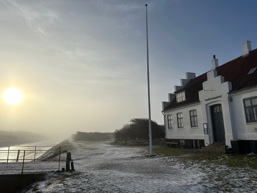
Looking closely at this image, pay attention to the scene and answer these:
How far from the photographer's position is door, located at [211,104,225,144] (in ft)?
70.0

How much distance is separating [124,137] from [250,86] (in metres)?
31.7

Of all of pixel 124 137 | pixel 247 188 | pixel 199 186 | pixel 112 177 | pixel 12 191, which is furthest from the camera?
pixel 124 137

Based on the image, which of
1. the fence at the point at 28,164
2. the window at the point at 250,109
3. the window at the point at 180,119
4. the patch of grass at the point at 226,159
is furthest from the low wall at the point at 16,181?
the window at the point at 180,119

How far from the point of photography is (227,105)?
19.8 m

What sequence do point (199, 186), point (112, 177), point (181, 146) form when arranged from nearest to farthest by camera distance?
point (199, 186)
point (112, 177)
point (181, 146)

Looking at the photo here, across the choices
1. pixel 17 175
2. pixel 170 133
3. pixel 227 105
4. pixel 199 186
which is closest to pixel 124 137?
pixel 170 133

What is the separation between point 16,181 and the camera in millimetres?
12531

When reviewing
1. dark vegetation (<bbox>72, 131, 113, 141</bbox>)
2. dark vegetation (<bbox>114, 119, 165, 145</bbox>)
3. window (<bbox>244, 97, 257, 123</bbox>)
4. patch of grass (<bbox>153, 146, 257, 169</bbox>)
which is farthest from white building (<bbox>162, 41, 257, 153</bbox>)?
dark vegetation (<bbox>72, 131, 113, 141</bbox>)

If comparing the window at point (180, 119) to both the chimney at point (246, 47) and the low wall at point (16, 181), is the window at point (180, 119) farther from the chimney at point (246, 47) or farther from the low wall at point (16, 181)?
the low wall at point (16, 181)

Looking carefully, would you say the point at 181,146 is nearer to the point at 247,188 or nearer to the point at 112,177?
the point at 112,177

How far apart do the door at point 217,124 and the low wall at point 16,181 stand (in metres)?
16.2

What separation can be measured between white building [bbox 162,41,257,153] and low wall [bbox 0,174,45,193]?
15.4 m

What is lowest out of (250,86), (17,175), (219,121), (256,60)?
(17,175)

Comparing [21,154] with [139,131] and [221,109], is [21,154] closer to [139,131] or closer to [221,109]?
[139,131]
